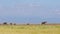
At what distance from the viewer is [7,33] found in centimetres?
2383

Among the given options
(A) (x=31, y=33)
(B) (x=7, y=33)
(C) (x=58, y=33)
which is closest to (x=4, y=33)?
(B) (x=7, y=33)

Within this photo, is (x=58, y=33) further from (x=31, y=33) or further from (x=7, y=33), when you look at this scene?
(x=7, y=33)

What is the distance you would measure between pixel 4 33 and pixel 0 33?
0.51m

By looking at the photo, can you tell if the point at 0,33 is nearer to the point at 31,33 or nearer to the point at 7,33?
the point at 7,33

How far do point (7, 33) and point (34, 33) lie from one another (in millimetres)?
3496

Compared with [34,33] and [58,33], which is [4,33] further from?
[58,33]

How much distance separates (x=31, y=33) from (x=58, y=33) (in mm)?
3512

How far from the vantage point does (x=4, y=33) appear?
23.7 m

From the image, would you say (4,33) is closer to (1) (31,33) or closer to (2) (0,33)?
(2) (0,33)

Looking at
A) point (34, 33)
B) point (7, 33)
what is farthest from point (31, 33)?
point (7, 33)

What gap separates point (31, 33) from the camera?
2377cm

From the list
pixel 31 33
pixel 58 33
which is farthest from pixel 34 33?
pixel 58 33

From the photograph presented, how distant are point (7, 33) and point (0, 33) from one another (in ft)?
2.93
